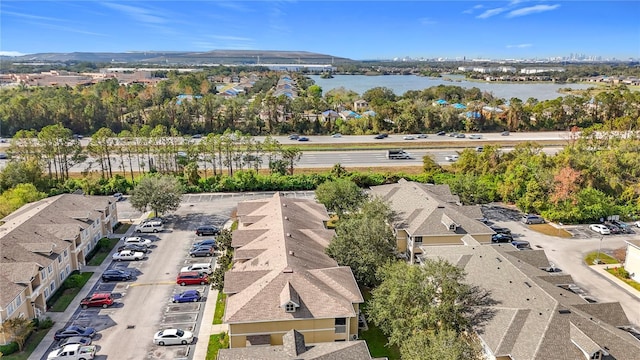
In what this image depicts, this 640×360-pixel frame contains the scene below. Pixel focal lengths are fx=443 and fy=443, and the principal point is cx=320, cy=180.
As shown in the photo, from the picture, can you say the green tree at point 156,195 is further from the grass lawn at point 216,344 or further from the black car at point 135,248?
the grass lawn at point 216,344

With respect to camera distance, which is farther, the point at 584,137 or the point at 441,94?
the point at 441,94

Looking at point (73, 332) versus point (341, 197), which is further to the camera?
point (341, 197)

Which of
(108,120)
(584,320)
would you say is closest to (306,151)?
(108,120)

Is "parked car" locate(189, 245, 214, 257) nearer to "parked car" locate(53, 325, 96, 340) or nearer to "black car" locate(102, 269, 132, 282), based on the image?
"black car" locate(102, 269, 132, 282)

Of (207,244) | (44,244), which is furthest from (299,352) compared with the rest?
(44,244)

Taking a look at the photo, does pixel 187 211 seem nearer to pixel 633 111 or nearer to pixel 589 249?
pixel 589 249

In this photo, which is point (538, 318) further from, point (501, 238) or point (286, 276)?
point (501, 238)
